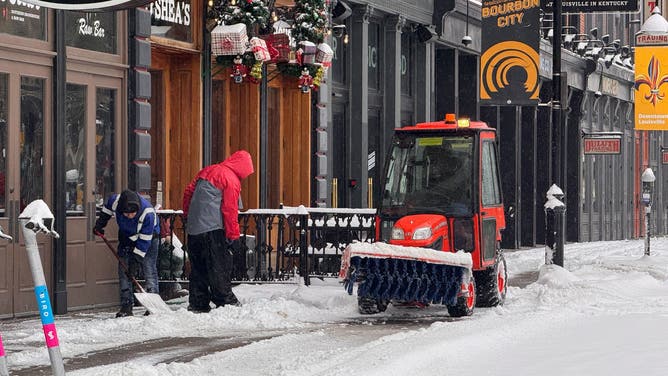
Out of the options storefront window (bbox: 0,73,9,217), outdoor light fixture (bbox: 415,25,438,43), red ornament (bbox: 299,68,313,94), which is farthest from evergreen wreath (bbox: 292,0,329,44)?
outdoor light fixture (bbox: 415,25,438,43)

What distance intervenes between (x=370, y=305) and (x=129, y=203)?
2.86 metres

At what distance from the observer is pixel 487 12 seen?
2723 centimetres

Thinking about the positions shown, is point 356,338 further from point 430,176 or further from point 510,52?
point 510,52

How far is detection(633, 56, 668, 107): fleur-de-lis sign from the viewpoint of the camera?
138 ft

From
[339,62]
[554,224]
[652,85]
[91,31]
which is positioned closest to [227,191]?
[91,31]

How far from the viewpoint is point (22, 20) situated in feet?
56.6

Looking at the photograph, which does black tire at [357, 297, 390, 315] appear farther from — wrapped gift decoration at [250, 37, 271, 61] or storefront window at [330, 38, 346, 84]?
storefront window at [330, 38, 346, 84]

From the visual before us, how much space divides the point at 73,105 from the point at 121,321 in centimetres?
390

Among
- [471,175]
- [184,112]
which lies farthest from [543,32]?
[471,175]

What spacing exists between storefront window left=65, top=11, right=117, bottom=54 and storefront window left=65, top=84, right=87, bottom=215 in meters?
0.54

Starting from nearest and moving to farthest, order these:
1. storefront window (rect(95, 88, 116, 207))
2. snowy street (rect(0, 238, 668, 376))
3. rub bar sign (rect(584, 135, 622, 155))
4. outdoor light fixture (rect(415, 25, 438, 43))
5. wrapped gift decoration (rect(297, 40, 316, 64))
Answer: snowy street (rect(0, 238, 668, 376)) < storefront window (rect(95, 88, 116, 207)) < wrapped gift decoration (rect(297, 40, 316, 64)) < outdoor light fixture (rect(415, 25, 438, 43)) < rub bar sign (rect(584, 135, 622, 155))

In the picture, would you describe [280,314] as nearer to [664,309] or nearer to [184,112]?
[664,309]

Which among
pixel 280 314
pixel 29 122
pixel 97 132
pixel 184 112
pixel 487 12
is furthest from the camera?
pixel 487 12

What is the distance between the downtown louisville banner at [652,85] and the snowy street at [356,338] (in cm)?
2211
